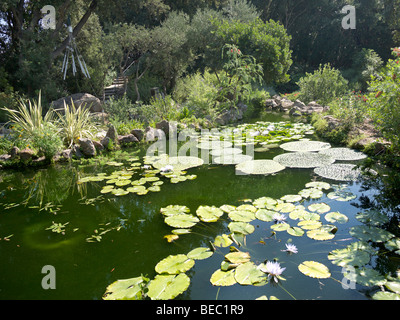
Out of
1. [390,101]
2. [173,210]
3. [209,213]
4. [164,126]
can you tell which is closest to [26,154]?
[164,126]

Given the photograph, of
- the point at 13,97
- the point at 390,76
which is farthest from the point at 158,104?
the point at 390,76

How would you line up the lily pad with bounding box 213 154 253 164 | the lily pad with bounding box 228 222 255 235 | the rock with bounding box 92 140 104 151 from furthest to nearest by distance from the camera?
the rock with bounding box 92 140 104 151
the lily pad with bounding box 213 154 253 164
the lily pad with bounding box 228 222 255 235

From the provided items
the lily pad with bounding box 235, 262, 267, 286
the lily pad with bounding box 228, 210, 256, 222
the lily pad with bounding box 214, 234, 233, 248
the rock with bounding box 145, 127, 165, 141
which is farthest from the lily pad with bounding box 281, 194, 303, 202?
the rock with bounding box 145, 127, 165, 141

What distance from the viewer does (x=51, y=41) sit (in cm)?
839

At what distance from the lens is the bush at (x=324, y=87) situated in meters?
10.4

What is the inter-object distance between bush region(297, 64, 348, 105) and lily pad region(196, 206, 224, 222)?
8.89m

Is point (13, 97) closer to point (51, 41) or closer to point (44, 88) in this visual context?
point (44, 88)

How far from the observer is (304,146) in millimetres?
5176

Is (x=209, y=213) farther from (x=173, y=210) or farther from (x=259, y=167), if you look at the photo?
(x=259, y=167)

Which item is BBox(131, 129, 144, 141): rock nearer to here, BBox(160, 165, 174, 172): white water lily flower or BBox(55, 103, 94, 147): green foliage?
BBox(55, 103, 94, 147): green foliage

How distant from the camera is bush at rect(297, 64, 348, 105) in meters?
10.4

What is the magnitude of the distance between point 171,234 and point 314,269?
124 centimetres

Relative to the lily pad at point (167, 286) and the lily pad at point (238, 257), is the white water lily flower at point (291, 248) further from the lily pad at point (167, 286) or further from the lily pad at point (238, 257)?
the lily pad at point (167, 286)

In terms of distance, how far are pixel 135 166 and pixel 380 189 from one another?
11.7ft
